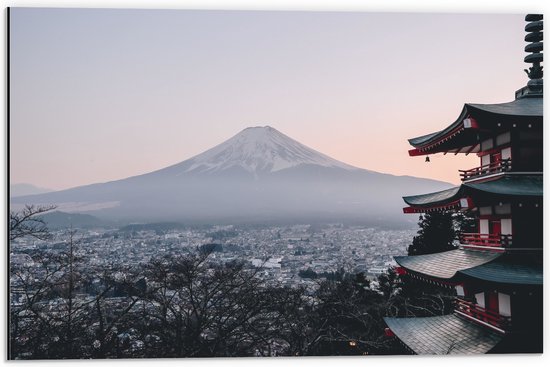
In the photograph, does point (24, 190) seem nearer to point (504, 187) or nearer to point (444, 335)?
point (444, 335)

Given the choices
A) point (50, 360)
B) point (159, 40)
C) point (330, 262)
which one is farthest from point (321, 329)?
point (159, 40)

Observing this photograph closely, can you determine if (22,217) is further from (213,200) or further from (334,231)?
(334,231)

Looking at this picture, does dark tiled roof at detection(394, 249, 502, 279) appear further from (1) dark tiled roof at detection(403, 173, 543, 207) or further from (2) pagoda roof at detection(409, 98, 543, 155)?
(2) pagoda roof at detection(409, 98, 543, 155)

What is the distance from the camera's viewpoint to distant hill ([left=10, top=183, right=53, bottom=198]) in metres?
5.58

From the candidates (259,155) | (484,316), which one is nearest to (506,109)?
(484,316)

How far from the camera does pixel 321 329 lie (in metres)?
7.72

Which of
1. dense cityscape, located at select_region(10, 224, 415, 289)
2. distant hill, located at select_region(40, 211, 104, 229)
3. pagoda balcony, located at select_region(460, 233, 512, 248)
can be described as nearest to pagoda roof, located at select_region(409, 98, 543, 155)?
pagoda balcony, located at select_region(460, 233, 512, 248)

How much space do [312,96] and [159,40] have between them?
195cm

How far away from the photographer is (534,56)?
5570mm

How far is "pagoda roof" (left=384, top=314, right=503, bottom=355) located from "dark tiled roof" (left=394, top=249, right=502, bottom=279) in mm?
632

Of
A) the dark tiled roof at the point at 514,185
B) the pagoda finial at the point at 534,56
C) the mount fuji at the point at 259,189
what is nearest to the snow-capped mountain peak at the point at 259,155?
the mount fuji at the point at 259,189

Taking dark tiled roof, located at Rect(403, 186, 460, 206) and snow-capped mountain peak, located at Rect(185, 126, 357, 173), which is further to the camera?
snow-capped mountain peak, located at Rect(185, 126, 357, 173)

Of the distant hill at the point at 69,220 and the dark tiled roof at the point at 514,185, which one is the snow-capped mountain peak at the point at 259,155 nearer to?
the distant hill at the point at 69,220

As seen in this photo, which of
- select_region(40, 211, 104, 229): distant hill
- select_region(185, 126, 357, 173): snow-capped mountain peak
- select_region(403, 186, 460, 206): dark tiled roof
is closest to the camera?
select_region(403, 186, 460, 206): dark tiled roof
